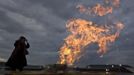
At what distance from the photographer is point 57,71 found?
17203 millimetres

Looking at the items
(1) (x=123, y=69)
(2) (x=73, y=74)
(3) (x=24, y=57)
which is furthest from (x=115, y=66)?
(2) (x=73, y=74)

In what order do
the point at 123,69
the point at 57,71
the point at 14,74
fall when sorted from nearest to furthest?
the point at 14,74, the point at 57,71, the point at 123,69

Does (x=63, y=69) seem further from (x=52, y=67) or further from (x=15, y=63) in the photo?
(x=15, y=63)

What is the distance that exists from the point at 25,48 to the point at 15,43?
2.32ft

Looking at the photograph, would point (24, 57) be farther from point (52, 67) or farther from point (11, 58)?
point (52, 67)

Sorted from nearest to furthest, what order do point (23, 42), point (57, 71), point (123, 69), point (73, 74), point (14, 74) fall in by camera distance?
point (14, 74)
point (73, 74)
point (57, 71)
point (23, 42)
point (123, 69)

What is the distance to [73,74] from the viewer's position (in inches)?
621

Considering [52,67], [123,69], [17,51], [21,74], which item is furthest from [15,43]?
[123,69]

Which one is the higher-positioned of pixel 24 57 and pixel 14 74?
pixel 24 57

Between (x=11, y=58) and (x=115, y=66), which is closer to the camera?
(x=11, y=58)

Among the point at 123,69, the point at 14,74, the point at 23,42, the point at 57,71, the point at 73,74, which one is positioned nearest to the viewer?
the point at 14,74

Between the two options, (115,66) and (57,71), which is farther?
(115,66)

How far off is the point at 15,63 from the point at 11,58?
1.45 ft

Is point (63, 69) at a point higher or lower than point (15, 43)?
lower
